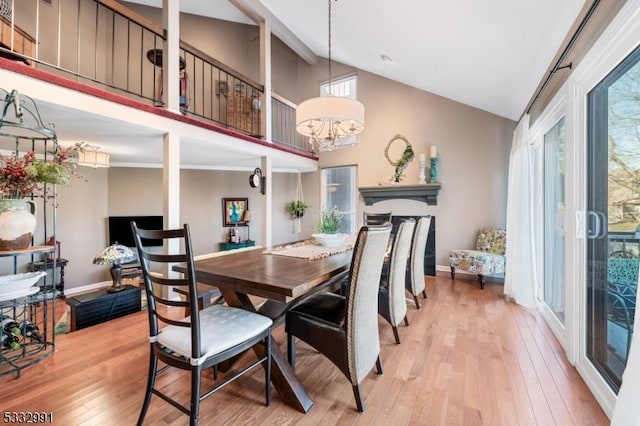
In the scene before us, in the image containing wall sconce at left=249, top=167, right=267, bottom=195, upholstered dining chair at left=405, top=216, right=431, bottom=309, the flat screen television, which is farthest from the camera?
the flat screen television

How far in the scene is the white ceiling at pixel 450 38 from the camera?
2238mm

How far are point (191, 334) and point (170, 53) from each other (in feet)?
9.87

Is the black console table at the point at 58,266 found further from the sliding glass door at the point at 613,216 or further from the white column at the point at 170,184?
the sliding glass door at the point at 613,216

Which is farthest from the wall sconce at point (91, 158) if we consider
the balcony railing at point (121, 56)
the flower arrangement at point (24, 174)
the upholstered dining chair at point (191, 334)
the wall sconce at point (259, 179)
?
the upholstered dining chair at point (191, 334)

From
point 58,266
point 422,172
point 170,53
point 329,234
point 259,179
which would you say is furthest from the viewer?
point 422,172

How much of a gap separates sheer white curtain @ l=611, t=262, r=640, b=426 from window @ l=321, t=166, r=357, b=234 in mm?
4763

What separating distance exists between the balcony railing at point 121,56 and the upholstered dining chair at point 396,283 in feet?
8.82

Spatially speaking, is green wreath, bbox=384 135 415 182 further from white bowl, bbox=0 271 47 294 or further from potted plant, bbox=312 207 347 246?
white bowl, bbox=0 271 47 294

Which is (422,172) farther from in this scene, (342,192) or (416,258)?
(416,258)

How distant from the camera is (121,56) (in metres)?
4.91

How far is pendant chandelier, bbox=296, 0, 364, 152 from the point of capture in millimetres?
2564

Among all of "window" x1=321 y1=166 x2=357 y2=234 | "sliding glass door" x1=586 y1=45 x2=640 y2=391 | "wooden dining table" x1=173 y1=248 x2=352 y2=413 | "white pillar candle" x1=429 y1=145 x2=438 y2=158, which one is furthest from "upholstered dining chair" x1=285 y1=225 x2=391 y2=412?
"window" x1=321 y1=166 x2=357 y2=234

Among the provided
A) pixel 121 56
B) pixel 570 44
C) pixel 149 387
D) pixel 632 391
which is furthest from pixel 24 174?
pixel 121 56

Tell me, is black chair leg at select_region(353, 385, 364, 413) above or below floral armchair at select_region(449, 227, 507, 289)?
below
